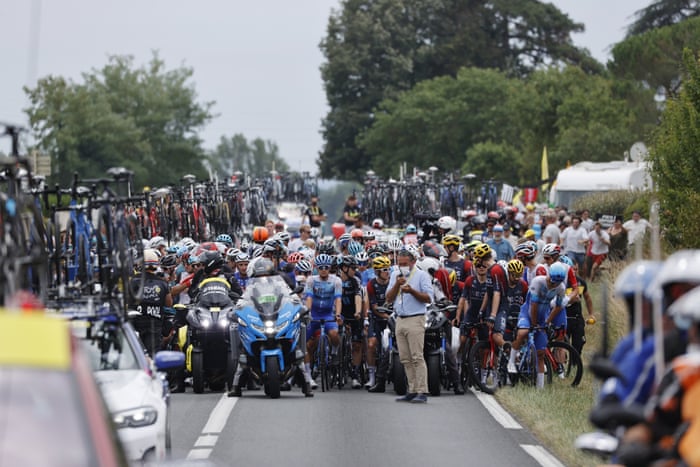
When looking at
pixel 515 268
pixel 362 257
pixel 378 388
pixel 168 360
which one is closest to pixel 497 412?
pixel 515 268

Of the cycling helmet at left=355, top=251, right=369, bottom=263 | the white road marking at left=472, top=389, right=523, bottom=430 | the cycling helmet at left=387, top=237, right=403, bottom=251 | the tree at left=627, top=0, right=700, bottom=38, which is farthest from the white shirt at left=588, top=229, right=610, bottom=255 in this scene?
the tree at left=627, top=0, right=700, bottom=38

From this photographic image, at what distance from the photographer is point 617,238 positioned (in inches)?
1524

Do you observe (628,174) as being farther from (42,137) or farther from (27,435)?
(42,137)

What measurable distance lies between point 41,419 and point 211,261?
14.8 meters

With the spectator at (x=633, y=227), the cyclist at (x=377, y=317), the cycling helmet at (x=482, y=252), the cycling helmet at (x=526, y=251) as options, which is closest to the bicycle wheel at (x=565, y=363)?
the cycling helmet at (x=526, y=251)

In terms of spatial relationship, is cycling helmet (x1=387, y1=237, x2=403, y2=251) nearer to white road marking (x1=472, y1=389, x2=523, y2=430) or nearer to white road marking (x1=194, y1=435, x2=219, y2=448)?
white road marking (x1=472, y1=389, x2=523, y2=430)

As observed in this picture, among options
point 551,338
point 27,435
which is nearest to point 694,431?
point 27,435

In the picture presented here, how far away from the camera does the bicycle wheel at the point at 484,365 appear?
2125cm

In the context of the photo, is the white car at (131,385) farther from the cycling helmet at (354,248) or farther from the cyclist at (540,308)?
the cycling helmet at (354,248)

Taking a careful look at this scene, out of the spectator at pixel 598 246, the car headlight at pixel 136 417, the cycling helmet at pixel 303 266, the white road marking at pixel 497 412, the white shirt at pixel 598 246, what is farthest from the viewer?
the white shirt at pixel 598 246

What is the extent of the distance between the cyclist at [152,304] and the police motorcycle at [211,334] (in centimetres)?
46

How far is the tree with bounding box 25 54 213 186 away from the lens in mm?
100312

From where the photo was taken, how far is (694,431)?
7.40 metres

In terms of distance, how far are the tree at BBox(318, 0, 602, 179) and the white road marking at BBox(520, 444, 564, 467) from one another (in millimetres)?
87450
